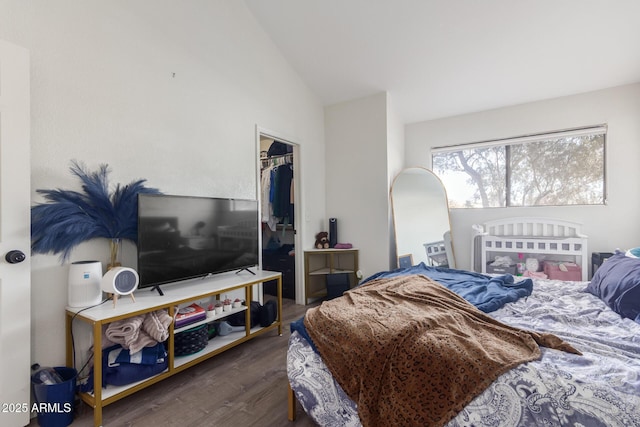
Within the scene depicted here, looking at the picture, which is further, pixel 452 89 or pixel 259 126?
pixel 452 89

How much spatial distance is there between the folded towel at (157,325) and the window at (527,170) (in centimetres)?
369

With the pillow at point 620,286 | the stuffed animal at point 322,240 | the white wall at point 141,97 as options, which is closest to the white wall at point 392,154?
the stuffed animal at point 322,240

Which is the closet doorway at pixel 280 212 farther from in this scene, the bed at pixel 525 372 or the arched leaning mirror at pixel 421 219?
the bed at pixel 525 372

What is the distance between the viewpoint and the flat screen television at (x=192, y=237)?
6.48ft

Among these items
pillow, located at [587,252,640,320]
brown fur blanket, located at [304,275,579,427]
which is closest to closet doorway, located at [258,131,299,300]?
brown fur blanket, located at [304,275,579,427]

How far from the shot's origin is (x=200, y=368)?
7.00 feet

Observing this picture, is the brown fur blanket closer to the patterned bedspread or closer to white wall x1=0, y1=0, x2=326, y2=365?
the patterned bedspread

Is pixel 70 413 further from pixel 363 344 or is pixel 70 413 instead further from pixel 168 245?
pixel 363 344

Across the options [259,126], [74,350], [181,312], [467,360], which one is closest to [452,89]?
[259,126]

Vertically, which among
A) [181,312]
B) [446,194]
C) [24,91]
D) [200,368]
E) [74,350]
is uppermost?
[24,91]

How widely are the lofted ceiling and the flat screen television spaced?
194 centimetres

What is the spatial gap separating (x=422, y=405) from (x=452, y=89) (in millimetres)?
3444

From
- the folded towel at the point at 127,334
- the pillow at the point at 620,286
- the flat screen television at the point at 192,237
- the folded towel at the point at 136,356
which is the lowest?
the folded towel at the point at 136,356

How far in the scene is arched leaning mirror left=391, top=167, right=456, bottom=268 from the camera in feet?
12.1
